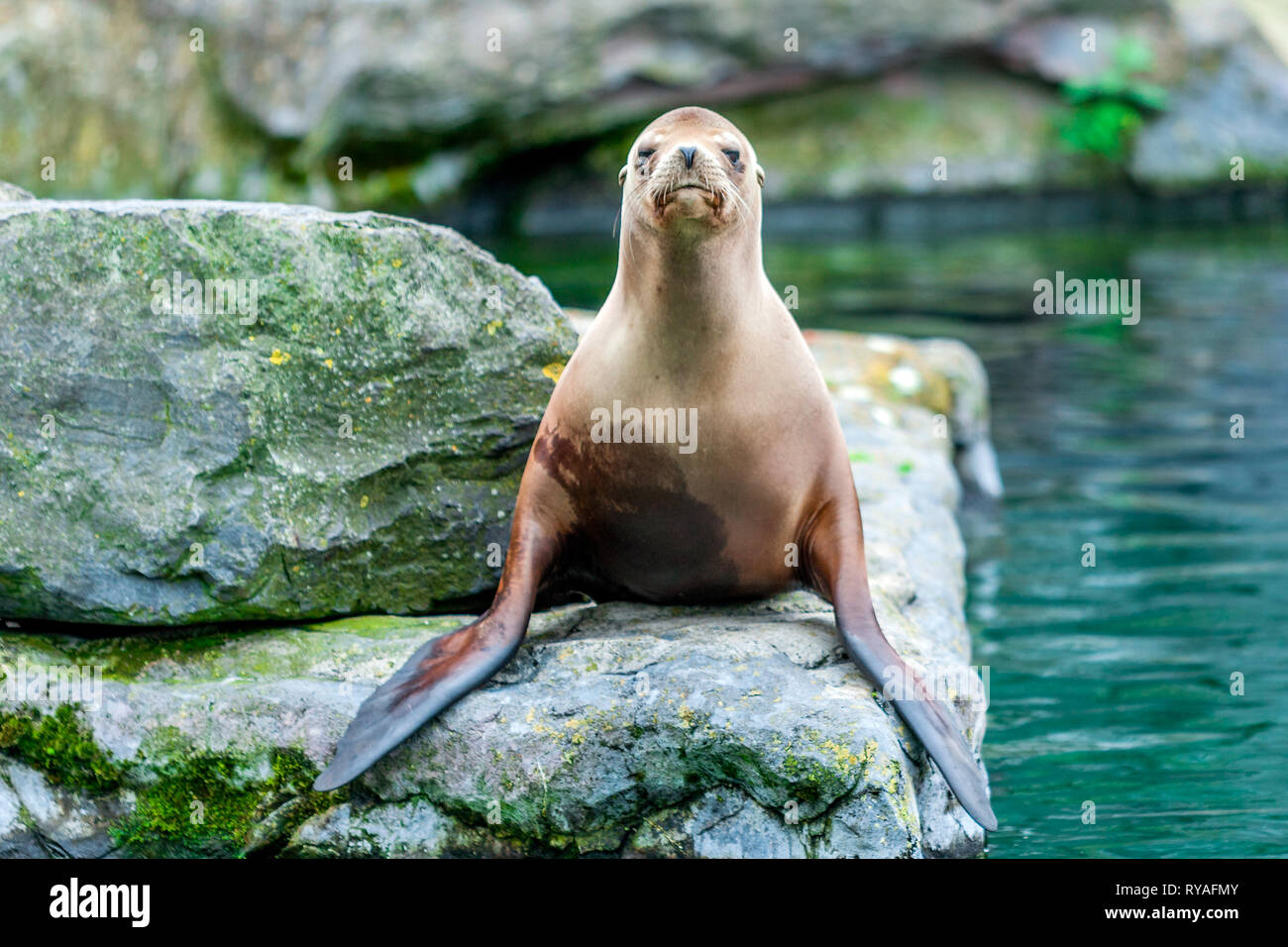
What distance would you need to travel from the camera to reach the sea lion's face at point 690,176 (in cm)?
325

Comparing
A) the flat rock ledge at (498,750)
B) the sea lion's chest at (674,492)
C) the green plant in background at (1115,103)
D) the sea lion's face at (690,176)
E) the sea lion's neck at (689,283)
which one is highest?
the green plant in background at (1115,103)

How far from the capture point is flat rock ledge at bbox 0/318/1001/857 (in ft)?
10.3

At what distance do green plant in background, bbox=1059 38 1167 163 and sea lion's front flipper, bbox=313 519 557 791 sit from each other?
15.2 m

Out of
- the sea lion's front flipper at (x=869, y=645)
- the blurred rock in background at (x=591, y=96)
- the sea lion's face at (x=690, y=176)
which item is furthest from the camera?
the blurred rock in background at (x=591, y=96)

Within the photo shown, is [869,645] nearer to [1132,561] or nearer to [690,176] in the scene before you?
[690,176]

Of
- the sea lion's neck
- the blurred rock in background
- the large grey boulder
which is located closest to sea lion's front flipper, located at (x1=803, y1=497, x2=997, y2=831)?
the sea lion's neck

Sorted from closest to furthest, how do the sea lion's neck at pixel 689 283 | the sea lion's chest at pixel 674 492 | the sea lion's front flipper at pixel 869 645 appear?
the sea lion's front flipper at pixel 869 645, the sea lion's neck at pixel 689 283, the sea lion's chest at pixel 674 492

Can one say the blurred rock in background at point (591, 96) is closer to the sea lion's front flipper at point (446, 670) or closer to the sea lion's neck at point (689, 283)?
the sea lion's neck at point (689, 283)

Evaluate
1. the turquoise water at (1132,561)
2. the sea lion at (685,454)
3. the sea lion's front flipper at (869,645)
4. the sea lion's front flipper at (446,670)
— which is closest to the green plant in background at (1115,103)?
the turquoise water at (1132,561)

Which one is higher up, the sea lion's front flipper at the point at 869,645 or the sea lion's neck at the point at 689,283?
the sea lion's neck at the point at 689,283

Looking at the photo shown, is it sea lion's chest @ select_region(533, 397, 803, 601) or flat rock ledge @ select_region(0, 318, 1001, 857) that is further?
sea lion's chest @ select_region(533, 397, 803, 601)

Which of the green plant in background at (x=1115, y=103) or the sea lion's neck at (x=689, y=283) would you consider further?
the green plant in background at (x=1115, y=103)

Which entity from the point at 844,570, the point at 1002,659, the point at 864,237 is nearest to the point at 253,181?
the point at 864,237

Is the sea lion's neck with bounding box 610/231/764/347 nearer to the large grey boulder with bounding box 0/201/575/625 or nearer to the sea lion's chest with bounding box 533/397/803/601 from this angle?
the sea lion's chest with bounding box 533/397/803/601
